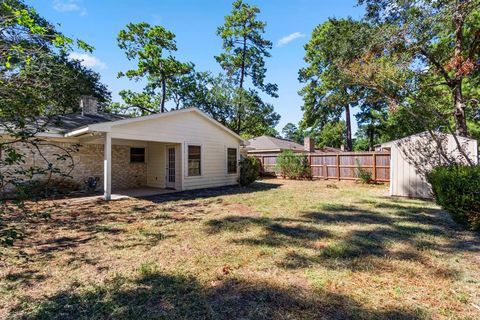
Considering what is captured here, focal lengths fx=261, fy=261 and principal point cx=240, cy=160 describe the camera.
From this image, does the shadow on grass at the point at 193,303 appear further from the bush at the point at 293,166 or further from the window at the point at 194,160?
the bush at the point at 293,166

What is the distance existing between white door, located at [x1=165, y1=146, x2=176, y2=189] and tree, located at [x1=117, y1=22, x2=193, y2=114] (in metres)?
13.7

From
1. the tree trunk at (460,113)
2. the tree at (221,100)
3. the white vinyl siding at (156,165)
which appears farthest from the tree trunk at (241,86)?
the tree trunk at (460,113)

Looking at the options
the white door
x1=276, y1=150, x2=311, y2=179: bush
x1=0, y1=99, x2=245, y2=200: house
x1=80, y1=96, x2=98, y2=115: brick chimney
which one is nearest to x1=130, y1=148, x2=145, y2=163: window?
x1=0, y1=99, x2=245, y2=200: house

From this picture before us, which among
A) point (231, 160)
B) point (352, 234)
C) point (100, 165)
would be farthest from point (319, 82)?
point (352, 234)

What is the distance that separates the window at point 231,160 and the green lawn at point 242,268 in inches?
277

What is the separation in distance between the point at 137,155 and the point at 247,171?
17.7 feet

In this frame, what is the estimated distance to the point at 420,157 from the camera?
9.18 metres

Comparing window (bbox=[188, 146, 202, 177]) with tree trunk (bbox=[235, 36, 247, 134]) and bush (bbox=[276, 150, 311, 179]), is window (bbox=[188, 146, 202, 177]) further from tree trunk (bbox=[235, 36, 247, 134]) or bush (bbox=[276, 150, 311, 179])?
tree trunk (bbox=[235, 36, 247, 134])

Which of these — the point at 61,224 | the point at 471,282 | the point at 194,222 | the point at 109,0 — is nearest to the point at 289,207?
the point at 194,222

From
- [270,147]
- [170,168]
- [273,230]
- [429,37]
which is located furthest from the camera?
[270,147]

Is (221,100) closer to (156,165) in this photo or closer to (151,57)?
(151,57)

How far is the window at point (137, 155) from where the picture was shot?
12362 millimetres

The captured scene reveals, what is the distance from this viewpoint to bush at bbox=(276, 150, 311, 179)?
16703 mm

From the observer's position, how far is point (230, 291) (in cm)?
308
